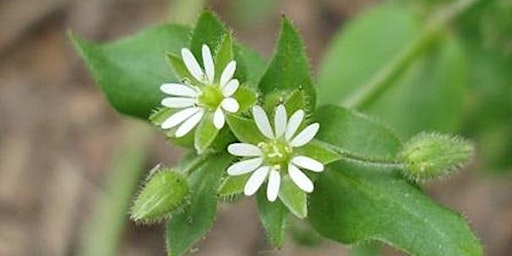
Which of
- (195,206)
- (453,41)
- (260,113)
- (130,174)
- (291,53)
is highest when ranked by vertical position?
(453,41)

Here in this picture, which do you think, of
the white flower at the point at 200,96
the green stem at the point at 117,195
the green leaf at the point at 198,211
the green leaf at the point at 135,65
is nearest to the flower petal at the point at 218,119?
the white flower at the point at 200,96

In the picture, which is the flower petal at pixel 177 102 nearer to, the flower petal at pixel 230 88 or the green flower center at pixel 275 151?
the flower petal at pixel 230 88

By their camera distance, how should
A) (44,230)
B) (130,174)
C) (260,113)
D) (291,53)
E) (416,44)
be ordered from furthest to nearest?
(44,230), (130,174), (416,44), (291,53), (260,113)

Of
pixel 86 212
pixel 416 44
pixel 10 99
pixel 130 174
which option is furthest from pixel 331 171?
pixel 10 99

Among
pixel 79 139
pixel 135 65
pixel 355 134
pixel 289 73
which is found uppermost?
pixel 79 139

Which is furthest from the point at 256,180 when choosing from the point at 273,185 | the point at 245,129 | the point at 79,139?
the point at 79,139

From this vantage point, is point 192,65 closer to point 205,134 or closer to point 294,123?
point 205,134

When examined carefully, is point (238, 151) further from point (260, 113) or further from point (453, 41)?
point (453, 41)
